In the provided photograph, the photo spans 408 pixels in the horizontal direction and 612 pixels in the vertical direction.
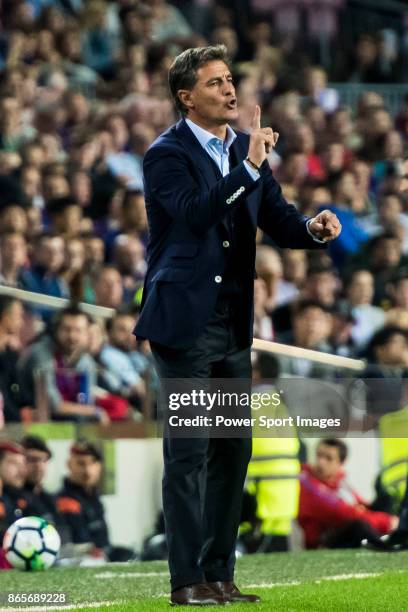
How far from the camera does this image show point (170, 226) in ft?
19.6

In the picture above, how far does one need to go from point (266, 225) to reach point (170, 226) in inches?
17.5

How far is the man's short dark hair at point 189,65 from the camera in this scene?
598cm

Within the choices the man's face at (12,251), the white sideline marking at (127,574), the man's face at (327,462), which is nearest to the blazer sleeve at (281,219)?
the white sideline marking at (127,574)

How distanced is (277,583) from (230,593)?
1.18 meters

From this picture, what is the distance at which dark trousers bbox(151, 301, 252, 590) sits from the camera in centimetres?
580

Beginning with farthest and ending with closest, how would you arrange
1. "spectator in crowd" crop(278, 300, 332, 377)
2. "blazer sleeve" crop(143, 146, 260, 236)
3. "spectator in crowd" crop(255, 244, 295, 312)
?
"spectator in crowd" crop(255, 244, 295, 312)
"spectator in crowd" crop(278, 300, 332, 377)
"blazer sleeve" crop(143, 146, 260, 236)

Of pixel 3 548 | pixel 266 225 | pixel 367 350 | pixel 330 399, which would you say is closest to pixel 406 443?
pixel 330 399

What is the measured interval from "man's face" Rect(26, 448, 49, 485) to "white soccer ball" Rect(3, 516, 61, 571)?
3.11ft

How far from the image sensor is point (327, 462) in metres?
10.0

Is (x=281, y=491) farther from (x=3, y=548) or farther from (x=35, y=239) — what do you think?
(x=35, y=239)

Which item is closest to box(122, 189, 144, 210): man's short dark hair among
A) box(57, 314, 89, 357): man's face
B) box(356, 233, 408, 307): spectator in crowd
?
box(356, 233, 408, 307): spectator in crowd

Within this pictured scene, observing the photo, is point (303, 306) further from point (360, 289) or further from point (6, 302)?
point (6, 302)

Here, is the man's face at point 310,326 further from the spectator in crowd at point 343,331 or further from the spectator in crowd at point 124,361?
the spectator in crowd at point 124,361

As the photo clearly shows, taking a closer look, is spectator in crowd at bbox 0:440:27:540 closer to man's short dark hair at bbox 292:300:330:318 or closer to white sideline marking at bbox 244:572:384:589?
white sideline marking at bbox 244:572:384:589
